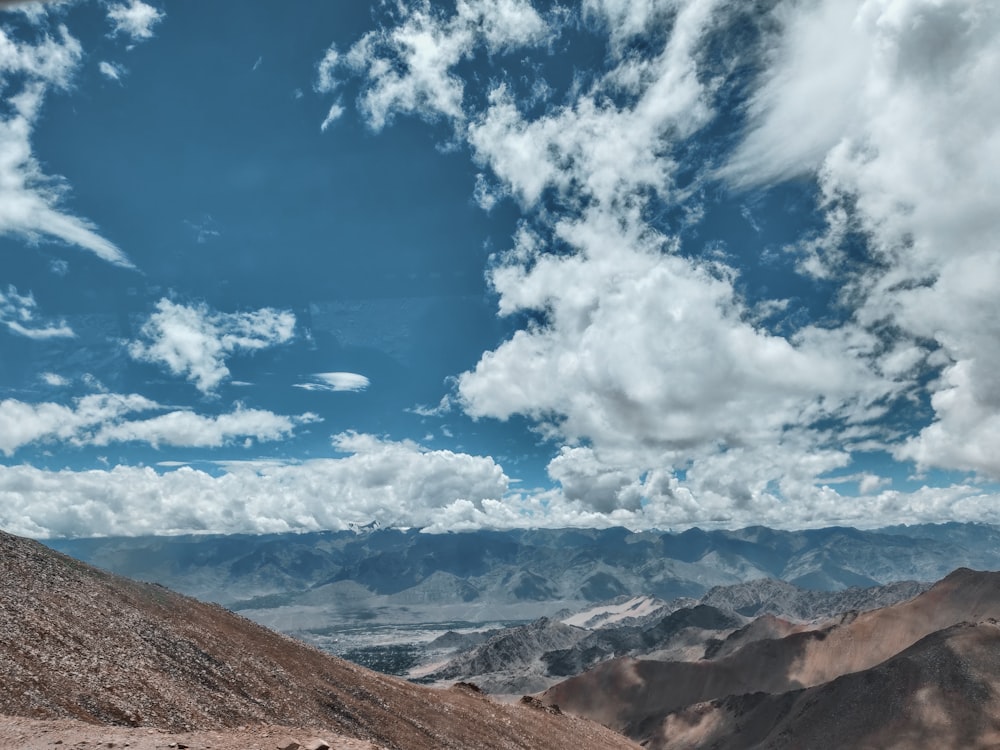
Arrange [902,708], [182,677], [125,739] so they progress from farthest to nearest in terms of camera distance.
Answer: [902,708]
[182,677]
[125,739]

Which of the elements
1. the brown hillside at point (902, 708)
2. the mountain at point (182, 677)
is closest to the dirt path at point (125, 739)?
the mountain at point (182, 677)

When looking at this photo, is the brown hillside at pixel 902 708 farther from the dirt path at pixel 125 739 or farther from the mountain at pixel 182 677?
the dirt path at pixel 125 739

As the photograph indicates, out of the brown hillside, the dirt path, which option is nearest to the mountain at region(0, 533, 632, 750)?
the dirt path

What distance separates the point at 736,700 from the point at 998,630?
65549 millimetres

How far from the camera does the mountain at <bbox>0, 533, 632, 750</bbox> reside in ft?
114

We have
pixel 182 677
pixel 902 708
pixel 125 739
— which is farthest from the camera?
pixel 902 708

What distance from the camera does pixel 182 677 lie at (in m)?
42.7

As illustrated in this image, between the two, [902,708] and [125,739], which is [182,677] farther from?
[902,708]

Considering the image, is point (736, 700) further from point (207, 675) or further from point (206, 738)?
point (206, 738)

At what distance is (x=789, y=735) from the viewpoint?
139 meters

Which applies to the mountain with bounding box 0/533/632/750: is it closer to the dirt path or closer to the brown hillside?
the dirt path

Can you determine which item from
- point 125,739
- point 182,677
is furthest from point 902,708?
point 125,739

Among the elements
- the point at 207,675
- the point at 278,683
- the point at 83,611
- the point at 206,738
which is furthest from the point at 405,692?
the point at 206,738

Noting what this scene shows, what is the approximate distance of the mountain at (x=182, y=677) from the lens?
114ft
